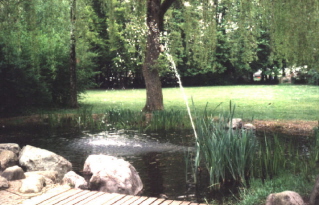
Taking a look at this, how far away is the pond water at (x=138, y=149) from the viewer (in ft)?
18.6

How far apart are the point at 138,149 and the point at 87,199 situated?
3.74 metres

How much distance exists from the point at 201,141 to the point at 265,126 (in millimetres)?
5461

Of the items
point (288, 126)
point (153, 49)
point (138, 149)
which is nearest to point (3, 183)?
point (138, 149)

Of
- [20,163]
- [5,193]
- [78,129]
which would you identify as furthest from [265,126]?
[5,193]

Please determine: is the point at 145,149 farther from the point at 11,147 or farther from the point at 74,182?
the point at 74,182

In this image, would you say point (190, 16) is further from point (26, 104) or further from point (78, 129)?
point (26, 104)

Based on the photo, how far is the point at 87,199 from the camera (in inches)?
171

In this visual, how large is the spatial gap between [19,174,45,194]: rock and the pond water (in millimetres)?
1327

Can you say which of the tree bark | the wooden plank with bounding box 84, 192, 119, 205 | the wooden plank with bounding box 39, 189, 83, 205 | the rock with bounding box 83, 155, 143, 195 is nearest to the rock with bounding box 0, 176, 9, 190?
the wooden plank with bounding box 39, 189, 83, 205

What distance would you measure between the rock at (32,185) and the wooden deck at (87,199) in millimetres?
168

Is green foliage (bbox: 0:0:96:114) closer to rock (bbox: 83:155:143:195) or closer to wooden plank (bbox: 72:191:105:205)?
rock (bbox: 83:155:143:195)

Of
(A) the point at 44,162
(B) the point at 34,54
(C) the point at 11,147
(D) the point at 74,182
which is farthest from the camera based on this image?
(B) the point at 34,54

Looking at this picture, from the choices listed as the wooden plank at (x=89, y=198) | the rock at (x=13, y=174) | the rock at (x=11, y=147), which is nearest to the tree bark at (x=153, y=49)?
the rock at (x=11, y=147)

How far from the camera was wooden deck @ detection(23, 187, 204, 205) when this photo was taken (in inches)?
167
